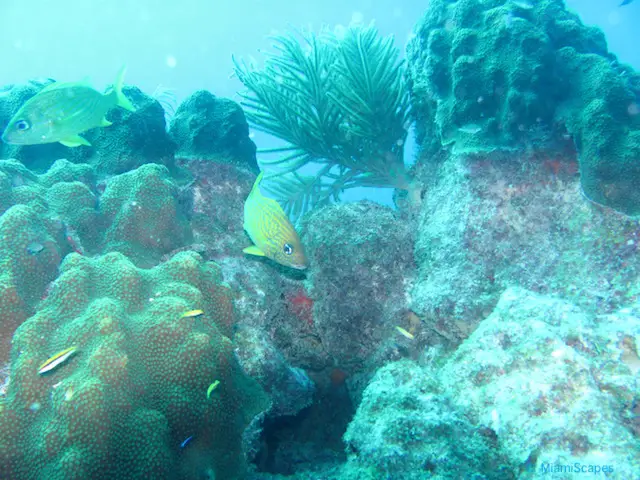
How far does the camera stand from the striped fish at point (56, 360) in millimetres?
2121

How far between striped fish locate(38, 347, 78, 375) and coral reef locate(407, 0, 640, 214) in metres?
3.96

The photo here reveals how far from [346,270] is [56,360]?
2.73 metres

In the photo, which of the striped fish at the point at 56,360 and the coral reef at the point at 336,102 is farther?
the coral reef at the point at 336,102

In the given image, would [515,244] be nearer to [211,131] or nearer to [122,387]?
[122,387]

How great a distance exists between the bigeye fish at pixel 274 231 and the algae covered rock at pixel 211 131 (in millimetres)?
2627

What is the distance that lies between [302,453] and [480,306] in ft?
9.19

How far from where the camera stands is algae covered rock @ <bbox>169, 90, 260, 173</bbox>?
4.81 meters

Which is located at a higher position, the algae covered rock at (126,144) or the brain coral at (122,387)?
the algae covered rock at (126,144)

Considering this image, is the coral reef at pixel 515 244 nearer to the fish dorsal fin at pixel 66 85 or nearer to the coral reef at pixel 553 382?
the coral reef at pixel 553 382

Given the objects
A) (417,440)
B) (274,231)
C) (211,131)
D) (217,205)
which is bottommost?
(417,440)

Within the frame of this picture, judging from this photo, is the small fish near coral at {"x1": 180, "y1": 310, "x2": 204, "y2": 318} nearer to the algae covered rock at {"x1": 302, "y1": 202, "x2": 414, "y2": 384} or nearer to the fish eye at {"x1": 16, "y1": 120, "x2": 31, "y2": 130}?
the algae covered rock at {"x1": 302, "y1": 202, "x2": 414, "y2": 384}

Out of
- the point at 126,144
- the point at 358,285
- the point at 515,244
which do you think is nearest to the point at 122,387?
the point at 358,285

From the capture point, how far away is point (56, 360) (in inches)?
84.4

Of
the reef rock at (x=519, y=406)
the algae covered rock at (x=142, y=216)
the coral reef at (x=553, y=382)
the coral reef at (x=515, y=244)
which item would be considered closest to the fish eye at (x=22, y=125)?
the algae covered rock at (x=142, y=216)
